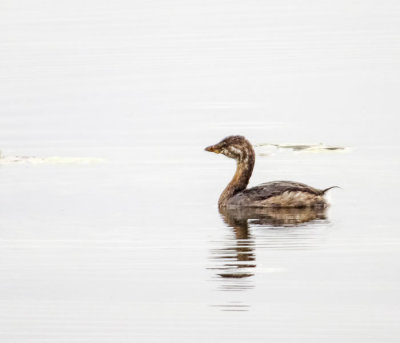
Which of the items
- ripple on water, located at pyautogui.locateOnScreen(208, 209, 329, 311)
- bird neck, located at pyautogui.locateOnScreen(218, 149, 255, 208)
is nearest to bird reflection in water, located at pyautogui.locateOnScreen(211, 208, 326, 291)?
ripple on water, located at pyautogui.locateOnScreen(208, 209, 329, 311)

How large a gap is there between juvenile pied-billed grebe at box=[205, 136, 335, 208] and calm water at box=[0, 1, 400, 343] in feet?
0.65

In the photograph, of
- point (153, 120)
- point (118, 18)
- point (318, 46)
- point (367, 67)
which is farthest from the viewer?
point (118, 18)

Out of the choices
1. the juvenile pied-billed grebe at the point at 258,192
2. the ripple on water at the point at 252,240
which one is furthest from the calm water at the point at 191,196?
the juvenile pied-billed grebe at the point at 258,192

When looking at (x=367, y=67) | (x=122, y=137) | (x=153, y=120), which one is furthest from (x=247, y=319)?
(x=367, y=67)

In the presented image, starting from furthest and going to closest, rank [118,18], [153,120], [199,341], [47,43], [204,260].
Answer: [118,18] < [47,43] < [153,120] < [204,260] < [199,341]

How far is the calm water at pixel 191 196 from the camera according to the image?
13.4 meters

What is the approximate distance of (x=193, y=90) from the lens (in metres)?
31.5

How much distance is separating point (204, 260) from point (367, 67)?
1899 centimetres

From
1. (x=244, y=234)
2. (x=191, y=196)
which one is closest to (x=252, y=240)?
(x=244, y=234)

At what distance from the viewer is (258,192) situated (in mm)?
18406

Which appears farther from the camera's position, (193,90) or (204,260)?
(193,90)

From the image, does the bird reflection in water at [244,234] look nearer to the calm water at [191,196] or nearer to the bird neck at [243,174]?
the calm water at [191,196]

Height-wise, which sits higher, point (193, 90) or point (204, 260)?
point (193, 90)

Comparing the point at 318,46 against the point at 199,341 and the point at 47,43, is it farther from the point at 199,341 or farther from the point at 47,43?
the point at 199,341
